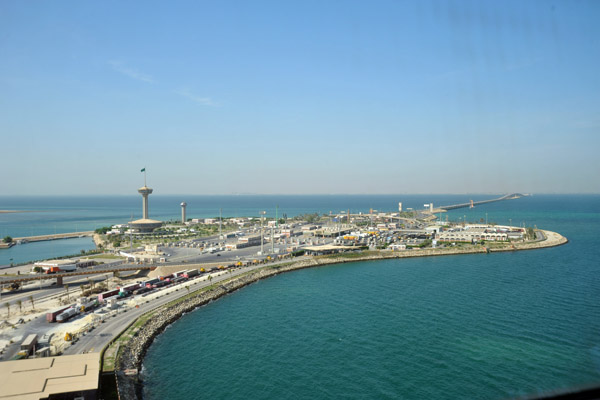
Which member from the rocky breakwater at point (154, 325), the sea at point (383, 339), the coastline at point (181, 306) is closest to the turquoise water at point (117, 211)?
the coastline at point (181, 306)

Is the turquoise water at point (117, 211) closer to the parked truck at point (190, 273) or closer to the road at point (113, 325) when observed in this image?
the parked truck at point (190, 273)

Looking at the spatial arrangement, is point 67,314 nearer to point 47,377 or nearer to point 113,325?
point 113,325

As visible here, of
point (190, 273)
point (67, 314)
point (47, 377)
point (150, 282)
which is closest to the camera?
point (47, 377)

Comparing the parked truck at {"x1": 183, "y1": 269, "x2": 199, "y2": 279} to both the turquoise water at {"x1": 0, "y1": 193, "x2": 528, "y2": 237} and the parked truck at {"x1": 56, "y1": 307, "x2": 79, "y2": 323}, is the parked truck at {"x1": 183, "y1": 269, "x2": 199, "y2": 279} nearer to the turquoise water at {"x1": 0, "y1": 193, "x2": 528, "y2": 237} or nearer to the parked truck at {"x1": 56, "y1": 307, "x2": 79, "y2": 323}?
the parked truck at {"x1": 56, "y1": 307, "x2": 79, "y2": 323}

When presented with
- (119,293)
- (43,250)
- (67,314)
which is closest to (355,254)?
(119,293)

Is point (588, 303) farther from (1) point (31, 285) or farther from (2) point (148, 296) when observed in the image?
(1) point (31, 285)

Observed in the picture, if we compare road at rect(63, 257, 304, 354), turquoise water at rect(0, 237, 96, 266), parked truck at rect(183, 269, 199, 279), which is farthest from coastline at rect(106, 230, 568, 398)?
turquoise water at rect(0, 237, 96, 266)
